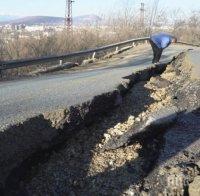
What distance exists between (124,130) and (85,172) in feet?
4.84

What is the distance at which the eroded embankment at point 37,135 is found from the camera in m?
4.72

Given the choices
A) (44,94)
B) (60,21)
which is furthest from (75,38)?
(60,21)

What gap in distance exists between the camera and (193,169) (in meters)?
5.42

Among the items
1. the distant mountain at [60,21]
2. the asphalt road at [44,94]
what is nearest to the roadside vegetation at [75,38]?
the distant mountain at [60,21]

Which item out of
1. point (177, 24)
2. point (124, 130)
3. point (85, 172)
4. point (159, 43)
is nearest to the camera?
point (85, 172)

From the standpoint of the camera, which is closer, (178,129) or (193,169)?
(193,169)

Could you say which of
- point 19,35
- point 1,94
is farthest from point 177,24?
point 1,94

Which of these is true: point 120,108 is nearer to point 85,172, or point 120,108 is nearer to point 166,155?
point 166,155

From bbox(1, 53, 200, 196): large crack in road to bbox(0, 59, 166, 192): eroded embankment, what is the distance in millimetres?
53

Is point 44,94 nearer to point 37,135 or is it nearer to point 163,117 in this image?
point 163,117

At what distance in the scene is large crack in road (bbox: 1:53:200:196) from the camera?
5035mm

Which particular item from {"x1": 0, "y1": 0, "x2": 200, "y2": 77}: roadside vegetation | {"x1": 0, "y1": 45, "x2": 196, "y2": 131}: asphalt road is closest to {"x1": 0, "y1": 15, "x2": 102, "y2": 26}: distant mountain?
{"x1": 0, "y1": 0, "x2": 200, "y2": 77}: roadside vegetation

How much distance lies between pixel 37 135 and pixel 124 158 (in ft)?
3.96

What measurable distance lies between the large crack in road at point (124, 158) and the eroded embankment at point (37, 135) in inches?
2.1
